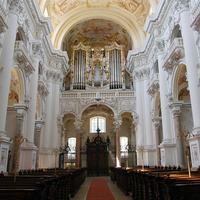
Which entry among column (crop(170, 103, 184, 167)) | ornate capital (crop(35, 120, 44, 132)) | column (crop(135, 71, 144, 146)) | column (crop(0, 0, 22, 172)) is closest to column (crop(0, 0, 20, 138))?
column (crop(0, 0, 22, 172))

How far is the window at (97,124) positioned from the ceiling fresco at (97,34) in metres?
8.44

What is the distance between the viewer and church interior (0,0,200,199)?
10336mm

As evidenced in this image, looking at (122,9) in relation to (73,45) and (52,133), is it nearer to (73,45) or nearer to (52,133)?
(73,45)

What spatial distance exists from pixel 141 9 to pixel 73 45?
8024 millimetres

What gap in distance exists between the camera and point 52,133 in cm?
1841

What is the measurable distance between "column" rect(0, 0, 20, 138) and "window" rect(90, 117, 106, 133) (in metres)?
17.7

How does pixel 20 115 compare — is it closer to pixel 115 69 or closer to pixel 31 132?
pixel 31 132

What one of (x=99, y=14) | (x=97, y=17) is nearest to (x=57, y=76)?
(x=97, y=17)

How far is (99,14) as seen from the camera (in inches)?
844

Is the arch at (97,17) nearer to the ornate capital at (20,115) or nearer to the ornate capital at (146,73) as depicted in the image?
the ornate capital at (146,73)

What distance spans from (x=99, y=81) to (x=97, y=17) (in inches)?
237

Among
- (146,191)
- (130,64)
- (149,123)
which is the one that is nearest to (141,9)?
(130,64)

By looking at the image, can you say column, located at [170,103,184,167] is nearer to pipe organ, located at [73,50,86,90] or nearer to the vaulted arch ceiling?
the vaulted arch ceiling

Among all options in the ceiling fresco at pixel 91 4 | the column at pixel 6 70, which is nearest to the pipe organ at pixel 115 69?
the ceiling fresco at pixel 91 4
